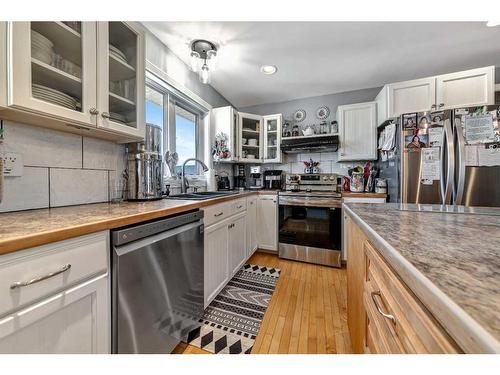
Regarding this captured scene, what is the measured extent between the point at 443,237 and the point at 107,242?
45.0 inches

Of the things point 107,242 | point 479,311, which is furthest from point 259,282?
point 479,311

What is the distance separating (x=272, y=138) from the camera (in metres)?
3.12

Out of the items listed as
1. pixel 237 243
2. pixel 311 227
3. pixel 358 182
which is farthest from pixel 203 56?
pixel 358 182

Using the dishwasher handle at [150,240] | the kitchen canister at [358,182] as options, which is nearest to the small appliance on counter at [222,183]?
the dishwasher handle at [150,240]

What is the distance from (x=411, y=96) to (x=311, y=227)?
1782 millimetres

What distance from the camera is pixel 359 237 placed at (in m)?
0.98

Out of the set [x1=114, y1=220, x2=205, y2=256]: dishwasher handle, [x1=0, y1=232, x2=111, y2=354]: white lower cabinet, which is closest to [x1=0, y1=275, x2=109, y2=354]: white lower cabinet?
[x1=0, y1=232, x2=111, y2=354]: white lower cabinet

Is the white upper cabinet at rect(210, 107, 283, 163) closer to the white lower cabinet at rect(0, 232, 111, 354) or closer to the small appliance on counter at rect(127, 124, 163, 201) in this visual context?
the small appliance on counter at rect(127, 124, 163, 201)

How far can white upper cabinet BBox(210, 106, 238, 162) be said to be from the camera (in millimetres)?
2723

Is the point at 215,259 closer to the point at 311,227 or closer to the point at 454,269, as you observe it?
the point at 311,227

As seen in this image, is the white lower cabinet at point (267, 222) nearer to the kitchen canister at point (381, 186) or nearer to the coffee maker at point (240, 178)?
the coffee maker at point (240, 178)

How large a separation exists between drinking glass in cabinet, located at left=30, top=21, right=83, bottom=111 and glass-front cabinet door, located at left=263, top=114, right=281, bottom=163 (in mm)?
2320

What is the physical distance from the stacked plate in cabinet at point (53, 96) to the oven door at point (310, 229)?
82.3 inches
